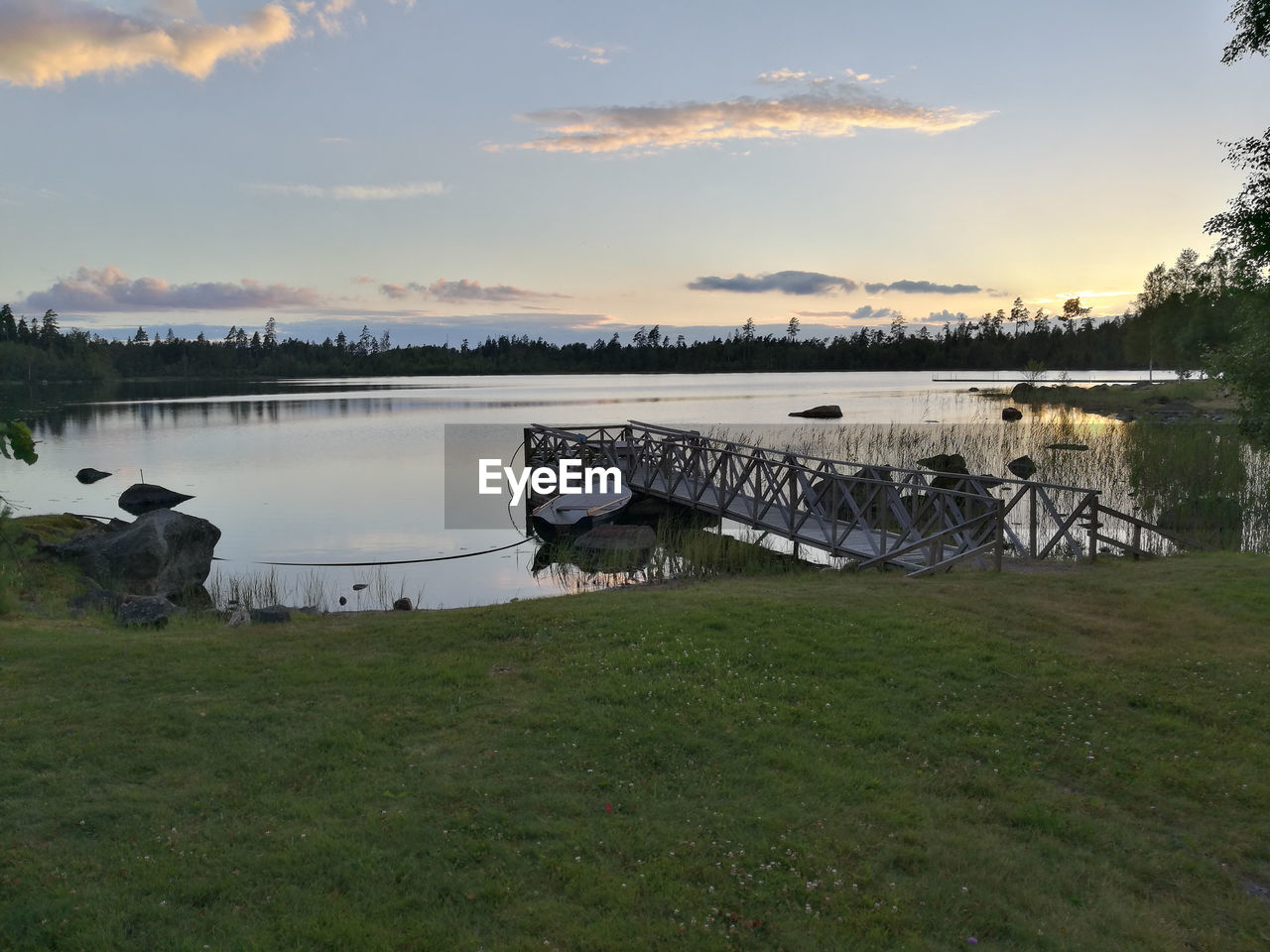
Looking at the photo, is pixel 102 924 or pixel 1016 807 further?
pixel 1016 807

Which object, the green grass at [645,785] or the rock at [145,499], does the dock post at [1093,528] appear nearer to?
the green grass at [645,785]

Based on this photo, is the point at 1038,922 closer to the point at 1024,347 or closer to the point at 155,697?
the point at 155,697

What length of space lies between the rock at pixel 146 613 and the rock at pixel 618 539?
1098cm

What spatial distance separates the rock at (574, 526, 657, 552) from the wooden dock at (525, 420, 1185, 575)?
2.44 m

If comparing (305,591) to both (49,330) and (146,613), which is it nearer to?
(146,613)

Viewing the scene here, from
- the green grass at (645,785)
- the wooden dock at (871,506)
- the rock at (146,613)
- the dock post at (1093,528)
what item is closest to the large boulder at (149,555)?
the rock at (146,613)

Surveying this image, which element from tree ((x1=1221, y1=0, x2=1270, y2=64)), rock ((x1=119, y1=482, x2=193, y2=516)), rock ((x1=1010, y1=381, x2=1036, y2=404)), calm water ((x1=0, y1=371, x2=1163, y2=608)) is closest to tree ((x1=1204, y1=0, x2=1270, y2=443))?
tree ((x1=1221, y1=0, x2=1270, y2=64))

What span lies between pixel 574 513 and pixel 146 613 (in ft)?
45.3

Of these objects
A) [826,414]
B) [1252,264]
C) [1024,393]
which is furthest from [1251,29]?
[1024,393]

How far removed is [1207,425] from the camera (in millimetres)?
47250

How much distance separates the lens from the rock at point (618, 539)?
73.1 ft

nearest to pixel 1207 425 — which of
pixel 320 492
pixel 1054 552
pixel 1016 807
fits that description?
pixel 1054 552

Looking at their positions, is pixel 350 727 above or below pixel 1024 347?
below

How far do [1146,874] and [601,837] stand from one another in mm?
3721
